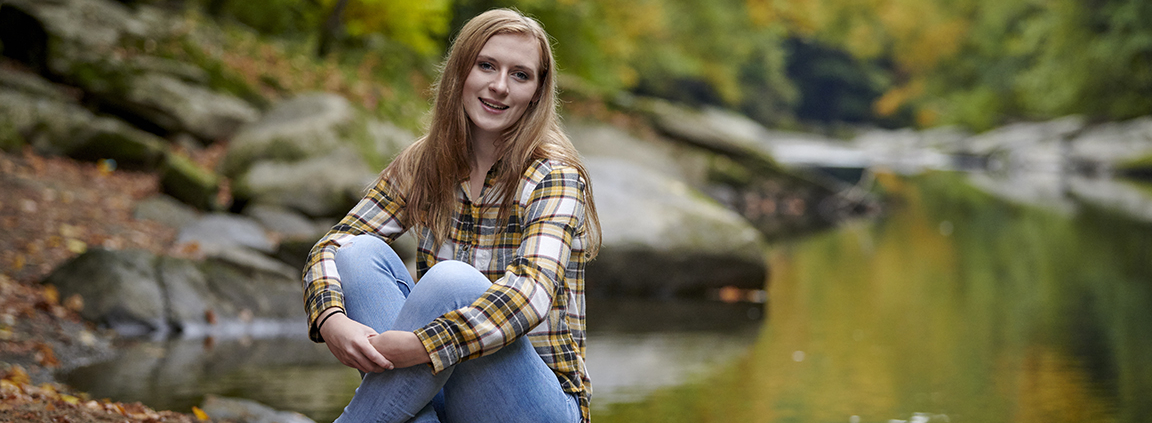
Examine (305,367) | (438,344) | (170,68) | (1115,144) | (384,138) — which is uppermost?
(1115,144)

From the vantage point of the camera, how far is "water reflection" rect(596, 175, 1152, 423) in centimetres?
484

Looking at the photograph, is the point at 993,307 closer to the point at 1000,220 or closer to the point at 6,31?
the point at 1000,220

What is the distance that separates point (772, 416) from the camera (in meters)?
4.66

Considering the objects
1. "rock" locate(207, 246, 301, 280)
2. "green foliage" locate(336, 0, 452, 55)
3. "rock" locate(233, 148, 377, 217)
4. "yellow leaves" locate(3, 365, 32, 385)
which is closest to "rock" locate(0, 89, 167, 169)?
"rock" locate(233, 148, 377, 217)

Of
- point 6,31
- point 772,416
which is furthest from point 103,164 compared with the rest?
point 772,416

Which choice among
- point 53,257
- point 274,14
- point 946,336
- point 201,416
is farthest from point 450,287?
point 274,14

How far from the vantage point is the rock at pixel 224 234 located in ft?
23.5

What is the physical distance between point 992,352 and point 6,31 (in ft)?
29.0

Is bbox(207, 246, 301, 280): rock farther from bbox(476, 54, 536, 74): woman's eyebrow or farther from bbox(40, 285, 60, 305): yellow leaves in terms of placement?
bbox(476, 54, 536, 74): woman's eyebrow

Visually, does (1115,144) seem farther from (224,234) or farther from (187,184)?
(224,234)

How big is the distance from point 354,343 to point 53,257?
15.2 ft

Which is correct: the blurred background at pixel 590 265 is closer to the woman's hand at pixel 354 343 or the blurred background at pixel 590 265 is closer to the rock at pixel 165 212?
the rock at pixel 165 212

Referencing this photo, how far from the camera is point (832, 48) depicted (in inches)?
2270

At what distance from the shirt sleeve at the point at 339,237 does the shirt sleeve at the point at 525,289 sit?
32 cm
